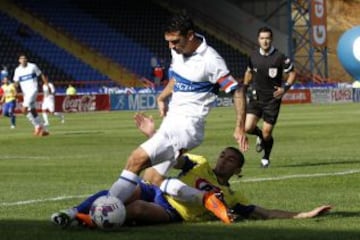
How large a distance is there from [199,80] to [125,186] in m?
1.40

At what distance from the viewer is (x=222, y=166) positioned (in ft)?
33.4

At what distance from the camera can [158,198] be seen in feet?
32.4

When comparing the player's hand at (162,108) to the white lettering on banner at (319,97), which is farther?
the white lettering on banner at (319,97)

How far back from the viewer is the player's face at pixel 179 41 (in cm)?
977

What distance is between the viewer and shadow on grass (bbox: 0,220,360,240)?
28.7 feet

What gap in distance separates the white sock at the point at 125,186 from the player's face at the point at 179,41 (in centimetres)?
133

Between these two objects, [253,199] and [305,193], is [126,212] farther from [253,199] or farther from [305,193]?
[305,193]

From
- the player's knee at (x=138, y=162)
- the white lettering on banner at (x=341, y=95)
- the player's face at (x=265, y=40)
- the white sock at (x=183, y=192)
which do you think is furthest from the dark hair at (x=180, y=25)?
the white lettering on banner at (x=341, y=95)

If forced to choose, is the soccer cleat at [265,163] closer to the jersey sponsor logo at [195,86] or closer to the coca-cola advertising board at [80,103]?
the jersey sponsor logo at [195,86]

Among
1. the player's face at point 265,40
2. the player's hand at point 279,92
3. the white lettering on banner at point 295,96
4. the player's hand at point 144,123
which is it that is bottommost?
the white lettering on banner at point 295,96

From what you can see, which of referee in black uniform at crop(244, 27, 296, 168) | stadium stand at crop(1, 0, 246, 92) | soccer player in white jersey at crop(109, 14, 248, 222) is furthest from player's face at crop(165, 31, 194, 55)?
stadium stand at crop(1, 0, 246, 92)

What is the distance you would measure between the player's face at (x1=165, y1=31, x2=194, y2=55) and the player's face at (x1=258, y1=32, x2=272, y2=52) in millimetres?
7730

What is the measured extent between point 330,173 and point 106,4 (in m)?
55.1

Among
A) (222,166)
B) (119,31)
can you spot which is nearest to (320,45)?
(119,31)
